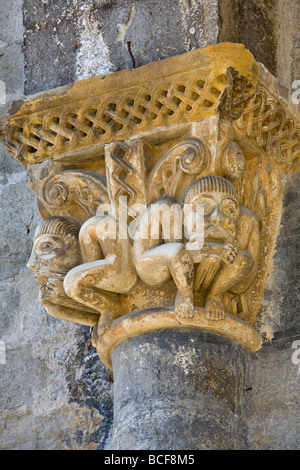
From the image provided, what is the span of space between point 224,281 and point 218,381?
0.95ft

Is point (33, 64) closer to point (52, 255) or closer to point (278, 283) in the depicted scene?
point (52, 255)

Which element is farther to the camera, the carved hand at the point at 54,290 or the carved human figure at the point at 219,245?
the carved hand at the point at 54,290

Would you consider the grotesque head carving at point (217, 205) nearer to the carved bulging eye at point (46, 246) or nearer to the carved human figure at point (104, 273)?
the carved human figure at point (104, 273)

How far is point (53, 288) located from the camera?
12.1 feet

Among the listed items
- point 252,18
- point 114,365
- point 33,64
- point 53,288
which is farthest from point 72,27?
point 114,365

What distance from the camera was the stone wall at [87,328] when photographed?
3666 millimetres

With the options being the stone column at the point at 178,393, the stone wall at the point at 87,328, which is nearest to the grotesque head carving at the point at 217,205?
the stone column at the point at 178,393

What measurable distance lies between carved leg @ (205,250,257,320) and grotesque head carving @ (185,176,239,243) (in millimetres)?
95

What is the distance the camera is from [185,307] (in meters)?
3.47

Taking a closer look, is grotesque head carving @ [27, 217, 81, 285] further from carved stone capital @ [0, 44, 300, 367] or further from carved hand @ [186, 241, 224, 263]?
carved hand @ [186, 241, 224, 263]

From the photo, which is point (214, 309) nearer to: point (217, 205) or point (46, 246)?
point (217, 205)

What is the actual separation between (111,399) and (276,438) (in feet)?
2.13

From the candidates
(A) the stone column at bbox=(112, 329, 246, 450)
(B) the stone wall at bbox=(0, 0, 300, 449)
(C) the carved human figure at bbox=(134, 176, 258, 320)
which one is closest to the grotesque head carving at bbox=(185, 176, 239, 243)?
(C) the carved human figure at bbox=(134, 176, 258, 320)

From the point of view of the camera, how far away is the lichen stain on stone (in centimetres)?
346
